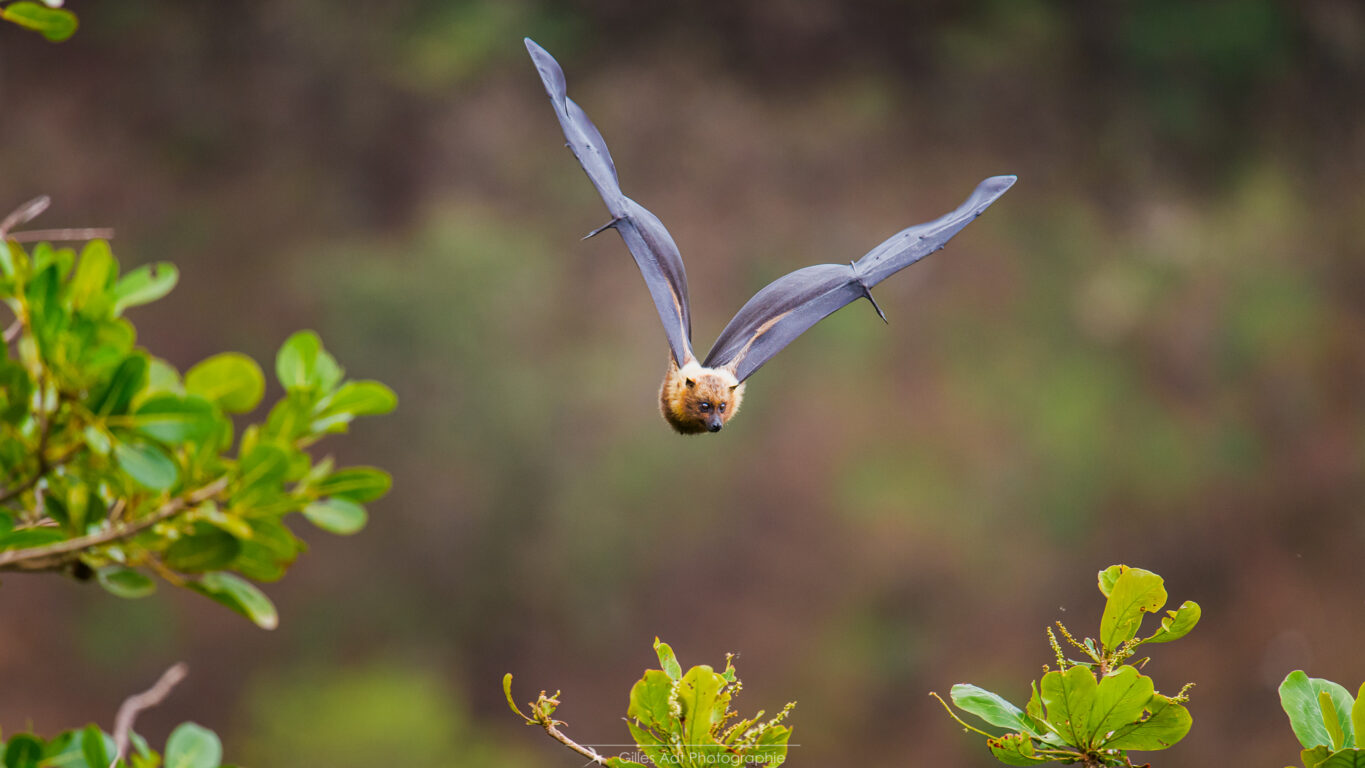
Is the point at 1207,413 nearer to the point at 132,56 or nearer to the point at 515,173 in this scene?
the point at 515,173

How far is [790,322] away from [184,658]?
2358 millimetres

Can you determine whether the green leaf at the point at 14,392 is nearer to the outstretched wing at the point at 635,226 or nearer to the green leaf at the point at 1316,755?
the outstretched wing at the point at 635,226

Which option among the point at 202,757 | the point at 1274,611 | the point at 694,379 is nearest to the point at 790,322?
the point at 694,379

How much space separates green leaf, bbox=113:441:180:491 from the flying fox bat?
1.93ft

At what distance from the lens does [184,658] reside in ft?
9.35

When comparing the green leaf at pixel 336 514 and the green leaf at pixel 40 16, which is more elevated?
the green leaf at pixel 40 16

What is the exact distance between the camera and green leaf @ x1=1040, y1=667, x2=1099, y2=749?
70 centimetres

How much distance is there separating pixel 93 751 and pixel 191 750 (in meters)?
0.13

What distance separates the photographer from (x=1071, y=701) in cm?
71

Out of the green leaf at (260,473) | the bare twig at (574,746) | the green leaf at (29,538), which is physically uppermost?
the green leaf at (260,473)

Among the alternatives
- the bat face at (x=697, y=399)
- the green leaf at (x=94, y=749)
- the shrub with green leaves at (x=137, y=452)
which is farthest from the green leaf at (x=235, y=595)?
the bat face at (x=697, y=399)

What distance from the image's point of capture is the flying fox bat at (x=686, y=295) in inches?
45.9

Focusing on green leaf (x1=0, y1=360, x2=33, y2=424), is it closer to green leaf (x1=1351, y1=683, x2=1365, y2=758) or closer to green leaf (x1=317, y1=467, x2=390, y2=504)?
green leaf (x1=317, y1=467, x2=390, y2=504)

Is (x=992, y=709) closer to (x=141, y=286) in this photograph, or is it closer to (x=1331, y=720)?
(x=1331, y=720)
